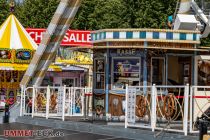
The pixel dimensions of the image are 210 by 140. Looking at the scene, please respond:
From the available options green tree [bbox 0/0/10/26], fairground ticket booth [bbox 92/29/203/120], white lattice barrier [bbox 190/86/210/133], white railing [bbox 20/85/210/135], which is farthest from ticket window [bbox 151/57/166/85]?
green tree [bbox 0/0/10/26]

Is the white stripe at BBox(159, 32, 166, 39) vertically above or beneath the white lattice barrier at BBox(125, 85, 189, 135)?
above

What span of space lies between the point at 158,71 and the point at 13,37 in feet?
42.2

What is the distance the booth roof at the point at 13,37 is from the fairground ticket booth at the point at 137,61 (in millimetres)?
10481

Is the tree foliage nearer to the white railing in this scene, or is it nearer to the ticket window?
the white railing

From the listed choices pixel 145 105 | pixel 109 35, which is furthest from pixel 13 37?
pixel 145 105

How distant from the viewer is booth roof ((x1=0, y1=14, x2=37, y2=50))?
27031 mm

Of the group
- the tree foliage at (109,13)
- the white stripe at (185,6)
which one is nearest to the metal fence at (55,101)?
the white stripe at (185,6)

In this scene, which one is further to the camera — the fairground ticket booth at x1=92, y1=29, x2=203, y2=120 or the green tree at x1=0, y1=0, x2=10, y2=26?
the green tree at x1=0, y1=0, x2=10, y2=26

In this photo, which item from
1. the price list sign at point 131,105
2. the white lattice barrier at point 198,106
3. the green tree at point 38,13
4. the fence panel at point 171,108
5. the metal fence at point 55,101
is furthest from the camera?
the green tree at point 38,13

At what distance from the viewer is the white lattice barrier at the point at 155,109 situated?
12562 mm

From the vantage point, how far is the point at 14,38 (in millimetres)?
27516

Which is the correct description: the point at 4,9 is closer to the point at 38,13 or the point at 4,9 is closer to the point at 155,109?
the point at 38,13

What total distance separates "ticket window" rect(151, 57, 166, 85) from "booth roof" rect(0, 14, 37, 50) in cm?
1195

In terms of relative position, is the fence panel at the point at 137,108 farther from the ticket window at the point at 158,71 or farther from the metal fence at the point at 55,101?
the metal fence at the point at 55,101
